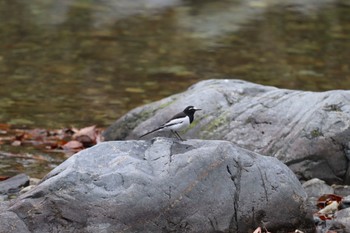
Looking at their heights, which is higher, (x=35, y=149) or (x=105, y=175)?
(x=105, y=175)

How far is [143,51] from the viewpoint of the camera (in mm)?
18781

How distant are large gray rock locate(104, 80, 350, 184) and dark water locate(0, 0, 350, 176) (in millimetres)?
1748

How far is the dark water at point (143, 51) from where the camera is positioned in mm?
15016

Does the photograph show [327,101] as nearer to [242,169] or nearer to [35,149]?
[242,169]

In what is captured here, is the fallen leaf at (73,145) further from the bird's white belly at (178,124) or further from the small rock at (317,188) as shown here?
the small rock at (317,188)

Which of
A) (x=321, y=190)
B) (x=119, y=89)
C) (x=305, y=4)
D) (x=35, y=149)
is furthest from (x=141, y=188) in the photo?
(x=305, y=4)

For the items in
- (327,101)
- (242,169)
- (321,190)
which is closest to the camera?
(242,169)

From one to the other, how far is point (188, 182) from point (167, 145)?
1.89 ft

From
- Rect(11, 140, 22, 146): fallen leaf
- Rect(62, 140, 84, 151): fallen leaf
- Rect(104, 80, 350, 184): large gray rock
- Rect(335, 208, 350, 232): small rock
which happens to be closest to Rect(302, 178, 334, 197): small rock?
Rect(104, 80, 350, 184): large gray rock

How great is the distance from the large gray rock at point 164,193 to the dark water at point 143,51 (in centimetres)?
303

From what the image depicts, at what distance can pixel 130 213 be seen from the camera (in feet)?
26.0

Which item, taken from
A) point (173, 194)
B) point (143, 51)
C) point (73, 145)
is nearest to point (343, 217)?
point (173, 194)

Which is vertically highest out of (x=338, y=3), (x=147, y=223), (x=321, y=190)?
(x=147, y=223)

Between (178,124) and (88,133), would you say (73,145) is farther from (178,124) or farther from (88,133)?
(178,124)
